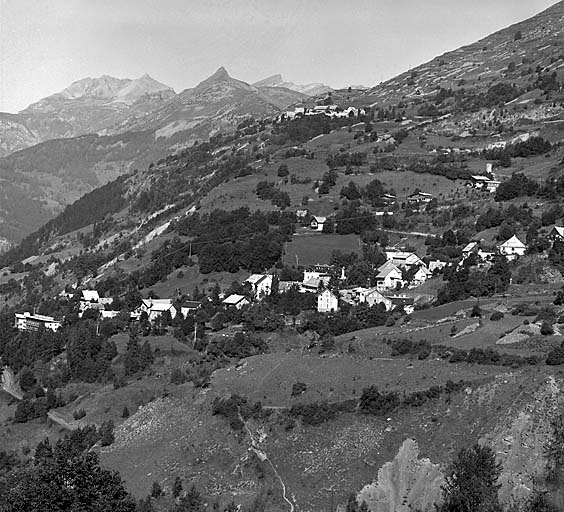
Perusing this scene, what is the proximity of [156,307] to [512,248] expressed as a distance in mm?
28832

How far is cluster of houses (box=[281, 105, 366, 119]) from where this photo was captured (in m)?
141

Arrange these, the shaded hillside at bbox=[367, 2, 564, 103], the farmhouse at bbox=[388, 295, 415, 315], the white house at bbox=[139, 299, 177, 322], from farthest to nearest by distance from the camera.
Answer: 1. the shaded hillside at bbox=[367, 2, 564, 103]
2. the white house at bbox=[139, 299, 177, 322]
3. the farmhouse at bbox=[388, 295, 415, 315]

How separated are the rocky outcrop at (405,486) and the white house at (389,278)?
2987cm

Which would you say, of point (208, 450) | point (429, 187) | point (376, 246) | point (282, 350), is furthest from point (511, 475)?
point (429, 187)

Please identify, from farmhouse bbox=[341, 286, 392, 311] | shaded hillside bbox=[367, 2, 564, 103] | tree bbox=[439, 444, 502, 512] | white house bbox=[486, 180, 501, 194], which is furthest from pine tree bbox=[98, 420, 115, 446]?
shaded hillside bbox=[367, 2, 564, 103]

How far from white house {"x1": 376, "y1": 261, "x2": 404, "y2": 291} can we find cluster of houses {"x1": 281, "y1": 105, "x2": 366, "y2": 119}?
75607 mm

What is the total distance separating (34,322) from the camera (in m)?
75.3

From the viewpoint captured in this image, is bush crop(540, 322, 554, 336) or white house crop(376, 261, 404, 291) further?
white house crop(376, 261, 404, 291)

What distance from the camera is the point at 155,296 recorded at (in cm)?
7194

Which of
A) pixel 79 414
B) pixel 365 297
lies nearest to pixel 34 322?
pixel 79 414

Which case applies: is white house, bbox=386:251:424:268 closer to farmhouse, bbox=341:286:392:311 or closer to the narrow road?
farmhouse, bbox=341:286:392:311

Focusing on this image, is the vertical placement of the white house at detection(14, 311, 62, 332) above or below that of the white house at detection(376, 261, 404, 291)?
above

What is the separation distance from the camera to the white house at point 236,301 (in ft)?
210

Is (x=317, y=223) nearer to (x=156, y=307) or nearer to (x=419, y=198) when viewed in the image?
(x=419, y=198)
